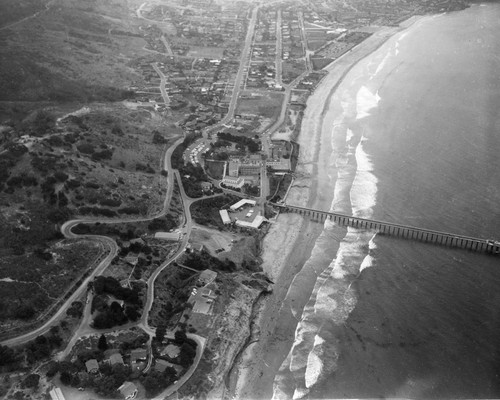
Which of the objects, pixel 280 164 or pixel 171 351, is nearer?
pixel 171 351

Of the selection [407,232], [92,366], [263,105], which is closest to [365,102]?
[263,105]

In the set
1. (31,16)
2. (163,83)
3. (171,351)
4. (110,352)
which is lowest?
(171,351)

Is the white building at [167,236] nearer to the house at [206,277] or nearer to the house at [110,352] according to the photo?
the house at [206,277]

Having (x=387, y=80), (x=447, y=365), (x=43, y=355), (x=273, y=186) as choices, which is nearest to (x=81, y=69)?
(x=273, y=186)

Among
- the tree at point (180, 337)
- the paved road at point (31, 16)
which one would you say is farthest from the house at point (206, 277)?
the paved road at point (31, 16)

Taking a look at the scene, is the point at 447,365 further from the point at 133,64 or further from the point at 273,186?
the point at 133,64

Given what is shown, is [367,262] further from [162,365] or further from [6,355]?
[6,355]
